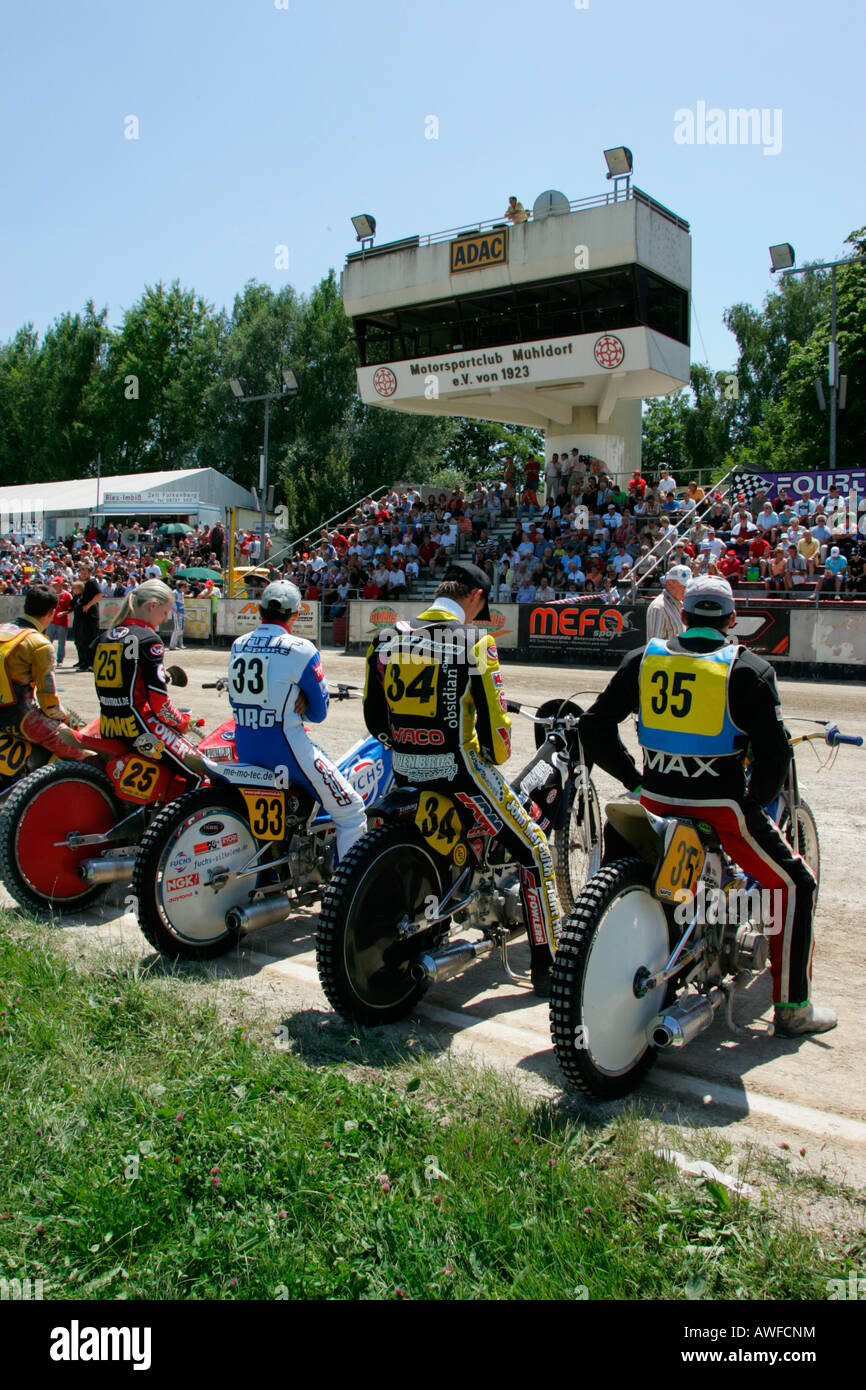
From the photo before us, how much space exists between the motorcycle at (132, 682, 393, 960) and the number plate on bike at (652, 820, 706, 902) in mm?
2203

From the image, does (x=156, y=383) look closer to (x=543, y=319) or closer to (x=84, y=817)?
(x=543, y=319)

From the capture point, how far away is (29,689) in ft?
21.7

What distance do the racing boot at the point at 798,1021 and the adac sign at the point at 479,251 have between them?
91.2 feet

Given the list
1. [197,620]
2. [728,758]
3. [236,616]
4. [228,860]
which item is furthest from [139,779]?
[197,620]

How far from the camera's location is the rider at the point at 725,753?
384 centimetres

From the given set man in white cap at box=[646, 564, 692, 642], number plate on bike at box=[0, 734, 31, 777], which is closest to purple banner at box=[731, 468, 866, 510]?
man in white cap at box=[646, 564, 692, 642]

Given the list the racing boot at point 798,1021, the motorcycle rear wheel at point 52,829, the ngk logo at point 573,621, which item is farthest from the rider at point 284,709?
the ngk logo at point 573,621

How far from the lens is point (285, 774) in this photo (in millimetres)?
5270

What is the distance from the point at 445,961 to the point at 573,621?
1642cm

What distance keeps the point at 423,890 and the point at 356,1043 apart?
26.5 inches

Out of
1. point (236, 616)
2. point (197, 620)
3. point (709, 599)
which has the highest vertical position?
point (709, 599)

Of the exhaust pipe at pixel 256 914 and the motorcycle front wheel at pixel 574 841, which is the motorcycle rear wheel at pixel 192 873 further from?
the motorcycle front wheel at pixel 574 841

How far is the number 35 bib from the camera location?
3842 millimetres
